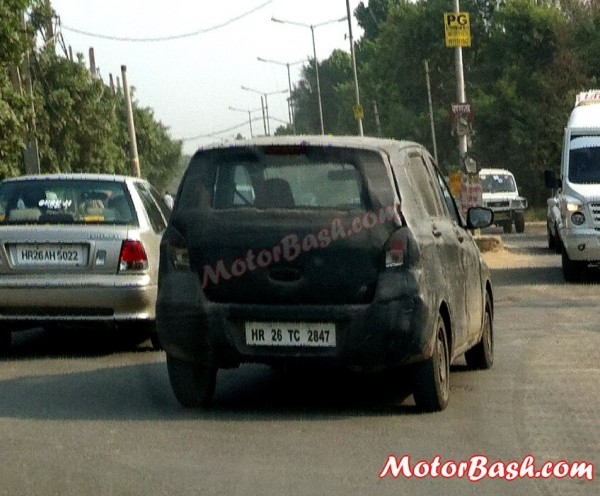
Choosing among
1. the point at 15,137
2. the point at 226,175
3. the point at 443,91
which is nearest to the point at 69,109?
the point at 15,137

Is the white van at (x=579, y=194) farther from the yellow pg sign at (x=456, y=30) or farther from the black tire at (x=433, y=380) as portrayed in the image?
the black tire at (x=433, y=380)

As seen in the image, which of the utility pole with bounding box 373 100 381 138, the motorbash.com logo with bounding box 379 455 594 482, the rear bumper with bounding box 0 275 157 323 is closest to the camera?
the motorbash.com logo with bounding box 379 455 594 482

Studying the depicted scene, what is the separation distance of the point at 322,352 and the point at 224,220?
96cm

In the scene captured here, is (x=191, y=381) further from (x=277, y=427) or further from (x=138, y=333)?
(x=138, y=333)

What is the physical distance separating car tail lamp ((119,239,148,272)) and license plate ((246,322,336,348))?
365 cm

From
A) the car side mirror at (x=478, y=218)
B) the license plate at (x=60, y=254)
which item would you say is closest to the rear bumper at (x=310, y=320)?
the car side mirror at (x=478, y=218)

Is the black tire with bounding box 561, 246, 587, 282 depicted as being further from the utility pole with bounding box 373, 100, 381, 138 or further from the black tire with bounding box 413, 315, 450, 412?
the utility pole with bounding box 373, 100, 381, 138

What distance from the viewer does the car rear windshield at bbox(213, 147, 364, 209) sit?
938 cm

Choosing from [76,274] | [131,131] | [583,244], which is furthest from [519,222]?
[76,274]

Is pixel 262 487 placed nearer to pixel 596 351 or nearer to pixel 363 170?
pixel 363 170

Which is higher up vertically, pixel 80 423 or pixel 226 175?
pixel 226 175

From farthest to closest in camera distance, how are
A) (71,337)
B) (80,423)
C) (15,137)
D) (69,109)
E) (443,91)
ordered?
1. (443,91)
2. (69,109)
3. (15,137)
4. (71,337)
5. (80,423)

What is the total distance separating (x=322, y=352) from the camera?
30.4 ft

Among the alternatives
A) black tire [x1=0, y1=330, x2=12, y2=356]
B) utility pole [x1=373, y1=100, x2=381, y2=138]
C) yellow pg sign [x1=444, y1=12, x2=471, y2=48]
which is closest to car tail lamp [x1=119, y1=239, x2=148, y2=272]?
black tire [x1=0, y1=330, x2=12, y2=356]
